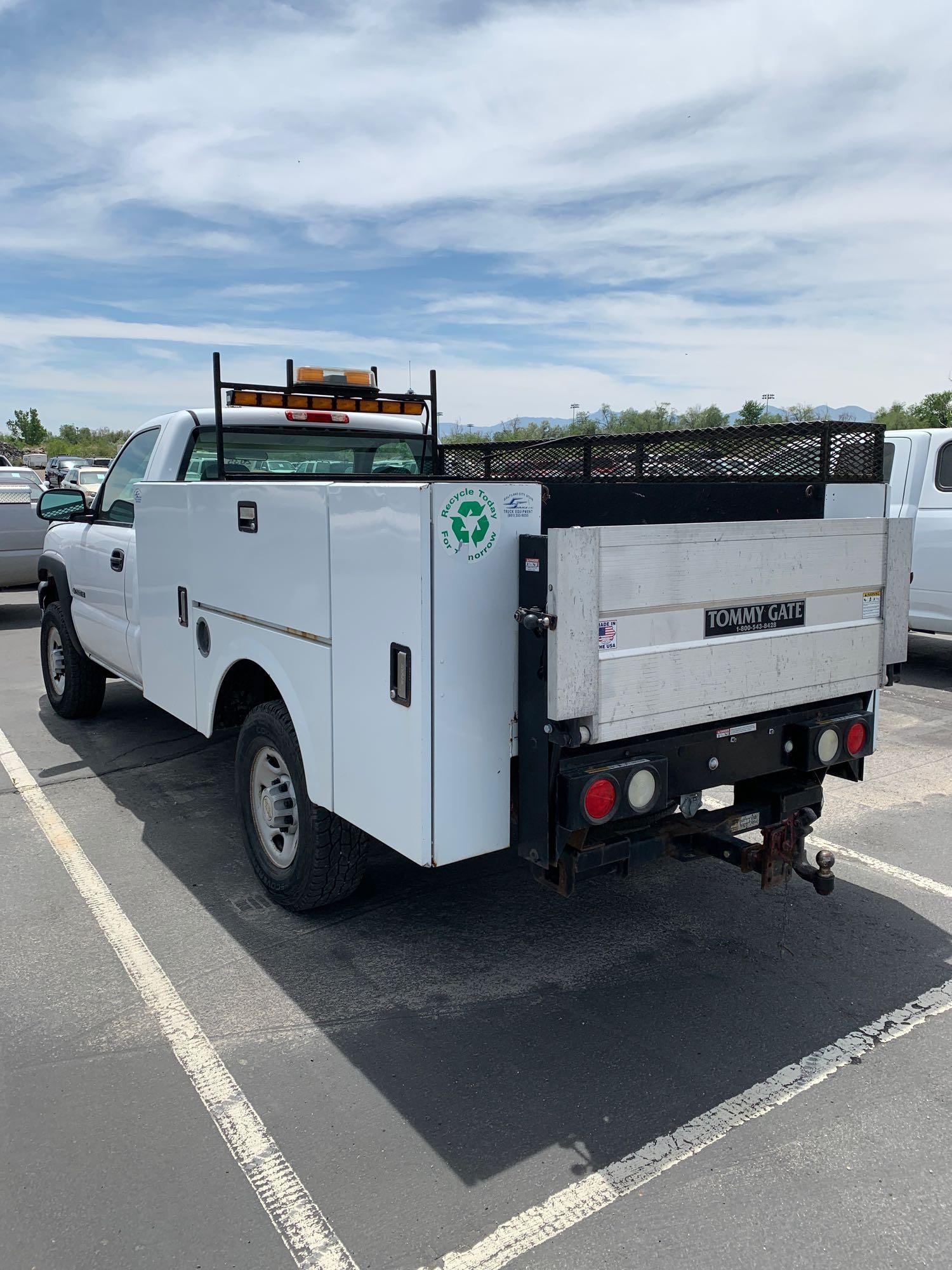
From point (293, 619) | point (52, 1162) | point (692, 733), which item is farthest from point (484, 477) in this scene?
point (52, 1162)

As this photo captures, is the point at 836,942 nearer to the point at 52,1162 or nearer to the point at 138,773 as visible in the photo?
the point at 52,1162

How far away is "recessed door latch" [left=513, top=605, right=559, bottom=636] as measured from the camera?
287cm

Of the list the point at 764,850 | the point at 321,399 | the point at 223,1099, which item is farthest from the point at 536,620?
the point at 321,399

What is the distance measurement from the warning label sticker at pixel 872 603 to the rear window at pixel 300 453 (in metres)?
2.82

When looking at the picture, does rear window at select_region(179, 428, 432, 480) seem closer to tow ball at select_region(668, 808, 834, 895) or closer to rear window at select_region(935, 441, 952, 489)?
tow ball at select_region(668, 808, 834, 895)

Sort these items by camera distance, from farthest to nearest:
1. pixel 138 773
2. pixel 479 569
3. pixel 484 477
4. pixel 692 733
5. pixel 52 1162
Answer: pixel 138 773
pixel 484 477
pixel 692 733
pixel 479 569
pixel 52 1162

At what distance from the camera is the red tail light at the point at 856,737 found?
Result: 378cm

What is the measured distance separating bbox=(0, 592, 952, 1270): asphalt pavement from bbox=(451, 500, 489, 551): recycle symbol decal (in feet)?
5.50

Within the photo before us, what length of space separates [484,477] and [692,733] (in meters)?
2.80

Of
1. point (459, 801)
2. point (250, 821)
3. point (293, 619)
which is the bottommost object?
point (250, 821)

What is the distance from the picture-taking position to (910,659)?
33.6 ft

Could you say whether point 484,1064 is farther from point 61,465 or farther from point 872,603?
point 61,465

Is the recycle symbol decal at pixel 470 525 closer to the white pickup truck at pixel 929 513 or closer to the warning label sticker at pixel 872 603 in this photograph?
the warning label sticker at pixel 872 603

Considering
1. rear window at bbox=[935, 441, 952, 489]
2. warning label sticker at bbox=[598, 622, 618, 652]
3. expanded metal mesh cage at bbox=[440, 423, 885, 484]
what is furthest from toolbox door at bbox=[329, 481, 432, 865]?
rear window at bbox=[935, 441, 952, 489]
